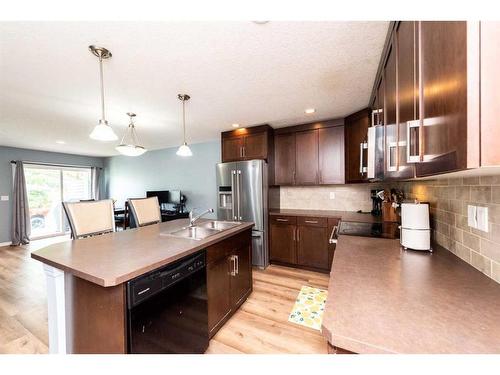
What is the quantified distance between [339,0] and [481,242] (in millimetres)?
1179

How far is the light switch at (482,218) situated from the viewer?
0.87 m

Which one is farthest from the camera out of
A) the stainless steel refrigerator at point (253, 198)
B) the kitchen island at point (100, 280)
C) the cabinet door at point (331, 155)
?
the stainless steel refrigerator at point (253, 198)

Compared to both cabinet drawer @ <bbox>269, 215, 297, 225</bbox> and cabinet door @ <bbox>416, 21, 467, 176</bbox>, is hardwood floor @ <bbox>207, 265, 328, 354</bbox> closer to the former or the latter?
cabinet drawer @ <bbox>269, 215, 297, 225</bbox>

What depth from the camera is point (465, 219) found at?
103 cm

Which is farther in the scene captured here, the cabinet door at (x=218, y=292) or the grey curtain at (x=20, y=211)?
the grey curtain at (x=20, y=211)

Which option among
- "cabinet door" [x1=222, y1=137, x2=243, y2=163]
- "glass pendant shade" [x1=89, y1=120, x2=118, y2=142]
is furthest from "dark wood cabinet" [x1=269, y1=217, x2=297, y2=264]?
"glass pendant shade" [x1=89, y1=120, x2=118, y2=142]

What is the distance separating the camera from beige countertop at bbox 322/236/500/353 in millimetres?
521

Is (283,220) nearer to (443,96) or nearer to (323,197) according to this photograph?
(323,197)

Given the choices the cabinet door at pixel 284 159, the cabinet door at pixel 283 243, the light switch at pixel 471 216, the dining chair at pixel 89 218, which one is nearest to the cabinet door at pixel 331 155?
the cabinet door at pixel 284 159

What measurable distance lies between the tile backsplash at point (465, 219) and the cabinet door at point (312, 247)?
1.54 meters

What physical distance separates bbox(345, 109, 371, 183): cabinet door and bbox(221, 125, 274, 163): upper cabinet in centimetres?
118

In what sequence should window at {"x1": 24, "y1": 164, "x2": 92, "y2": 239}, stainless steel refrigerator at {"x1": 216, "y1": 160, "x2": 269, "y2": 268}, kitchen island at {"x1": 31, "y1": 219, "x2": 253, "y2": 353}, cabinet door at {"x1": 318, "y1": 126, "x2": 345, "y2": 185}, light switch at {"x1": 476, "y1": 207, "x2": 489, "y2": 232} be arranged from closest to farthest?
light switch at {"x1": 476, "y1": 207, "x2": 489, "y2": 232} < kitchen island at {"x1": 31, "y1": 219, "x2": 253, "y2": 353} < cabinet door at {"x1": 318, "y1": 126, "x2": 345, "y2": 185} < stainless steel refrigerator at {"x1": 216, "y1": 160, "x2": 269, "y2": 268} < window at {"x1": 24, "y1": 164, "x2": 92, "y2": 239}

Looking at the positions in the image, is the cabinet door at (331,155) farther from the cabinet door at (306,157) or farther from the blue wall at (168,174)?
the blue wall at (168,174)

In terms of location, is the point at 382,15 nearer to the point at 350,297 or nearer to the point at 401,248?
the point at 350,297
